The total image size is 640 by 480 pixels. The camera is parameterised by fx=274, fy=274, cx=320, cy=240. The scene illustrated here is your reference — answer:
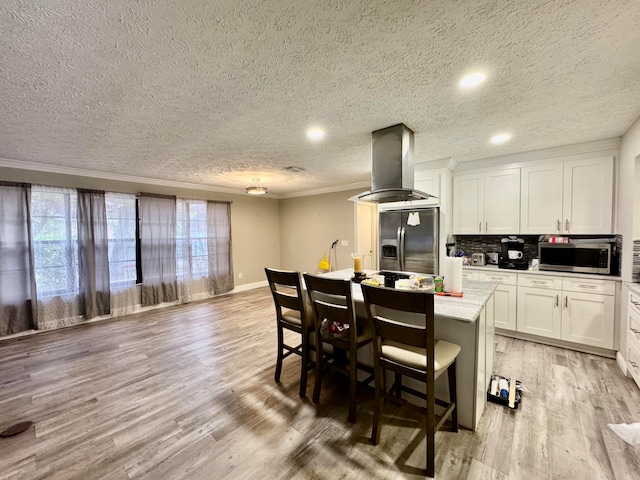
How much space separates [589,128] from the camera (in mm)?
2705

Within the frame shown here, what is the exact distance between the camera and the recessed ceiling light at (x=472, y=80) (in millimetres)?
1766

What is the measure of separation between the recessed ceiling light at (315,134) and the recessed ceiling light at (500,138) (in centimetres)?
187

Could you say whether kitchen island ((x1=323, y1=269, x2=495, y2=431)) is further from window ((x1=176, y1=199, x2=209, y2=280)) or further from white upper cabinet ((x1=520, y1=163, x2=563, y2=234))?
window ((x1=176, y1=199, x2=209, y2=280))

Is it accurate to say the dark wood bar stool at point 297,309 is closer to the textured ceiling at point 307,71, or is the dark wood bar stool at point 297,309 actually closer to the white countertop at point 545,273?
the textured ceiling at point 307,71

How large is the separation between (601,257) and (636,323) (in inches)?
34.3

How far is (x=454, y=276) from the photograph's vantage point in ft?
7.23

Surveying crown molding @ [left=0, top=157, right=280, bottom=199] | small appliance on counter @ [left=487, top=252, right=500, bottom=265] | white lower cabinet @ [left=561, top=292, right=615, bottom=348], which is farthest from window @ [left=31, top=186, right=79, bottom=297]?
white lower cabinet @ [left=561, top=292, right=615, bottom=348]

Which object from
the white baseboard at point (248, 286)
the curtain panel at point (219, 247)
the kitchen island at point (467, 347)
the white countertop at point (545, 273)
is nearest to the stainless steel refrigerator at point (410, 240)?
the white countertop at point (545, 273)

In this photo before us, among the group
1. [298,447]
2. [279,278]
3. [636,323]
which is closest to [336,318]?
[279,278]

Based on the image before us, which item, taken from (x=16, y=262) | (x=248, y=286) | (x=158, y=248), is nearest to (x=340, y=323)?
(x=158, y=248)

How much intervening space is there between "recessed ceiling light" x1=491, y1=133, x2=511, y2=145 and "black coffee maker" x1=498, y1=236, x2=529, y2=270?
144 cm

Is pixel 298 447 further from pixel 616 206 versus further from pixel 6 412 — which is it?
pixel 616 206

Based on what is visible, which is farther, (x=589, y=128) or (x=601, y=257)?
(x=601, y=257)

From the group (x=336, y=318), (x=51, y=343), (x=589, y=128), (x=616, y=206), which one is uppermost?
(x=589, y=128)
